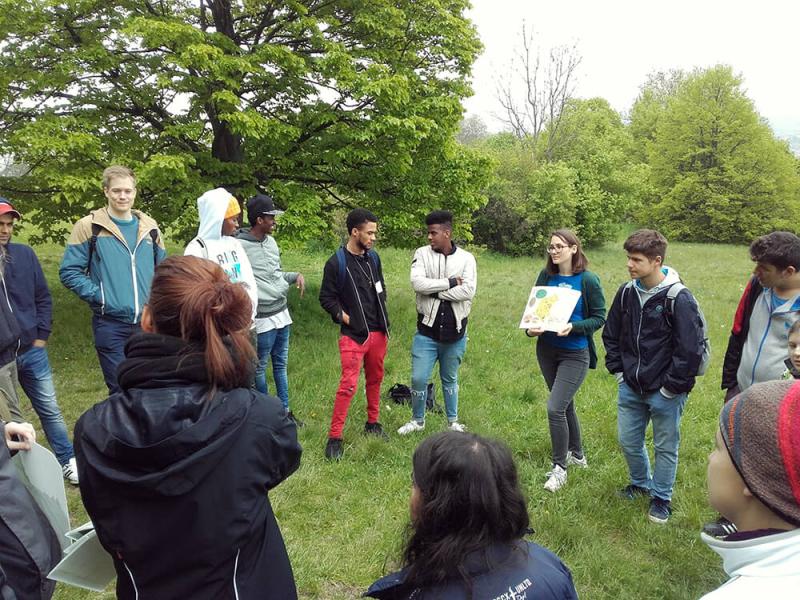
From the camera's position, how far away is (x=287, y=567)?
1825 millimetres

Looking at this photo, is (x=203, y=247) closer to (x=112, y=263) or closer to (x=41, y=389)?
(x=112, y=263)

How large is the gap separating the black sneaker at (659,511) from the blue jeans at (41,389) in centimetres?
428

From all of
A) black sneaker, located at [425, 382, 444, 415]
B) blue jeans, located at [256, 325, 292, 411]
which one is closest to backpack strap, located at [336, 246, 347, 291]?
blue jeans, located at [256, 325, 292, 411]

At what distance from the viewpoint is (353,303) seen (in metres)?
4.54

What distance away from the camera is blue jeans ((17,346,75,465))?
12.4ft

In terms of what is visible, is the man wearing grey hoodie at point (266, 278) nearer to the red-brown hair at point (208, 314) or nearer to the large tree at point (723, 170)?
the red-brown hair at point (208, 314)

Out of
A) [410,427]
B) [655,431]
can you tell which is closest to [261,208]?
[410,427]

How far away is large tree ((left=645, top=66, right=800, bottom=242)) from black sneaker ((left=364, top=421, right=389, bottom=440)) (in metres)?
29.7

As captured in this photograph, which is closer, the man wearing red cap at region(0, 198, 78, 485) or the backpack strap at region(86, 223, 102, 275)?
the man wearing red cap at region(0, 198, 78, 485)

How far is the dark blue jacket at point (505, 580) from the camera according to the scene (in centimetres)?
139

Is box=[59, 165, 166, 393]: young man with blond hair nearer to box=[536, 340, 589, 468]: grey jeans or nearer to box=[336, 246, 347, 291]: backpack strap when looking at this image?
box=[336, 246, 347, 291]: backpack strap

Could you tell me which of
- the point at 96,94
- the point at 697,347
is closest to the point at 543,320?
the point at 697,347

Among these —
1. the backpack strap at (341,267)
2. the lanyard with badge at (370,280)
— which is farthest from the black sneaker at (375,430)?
the backpack strap at (341,267)

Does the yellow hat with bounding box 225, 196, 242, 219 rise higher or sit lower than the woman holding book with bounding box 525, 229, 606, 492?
higher
